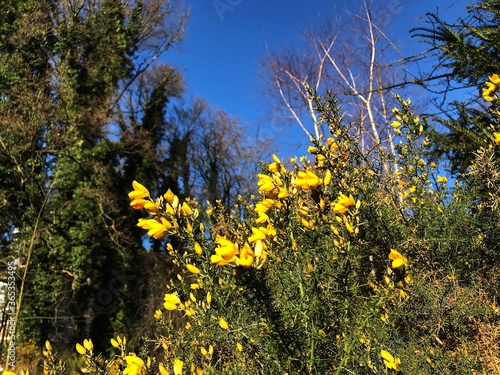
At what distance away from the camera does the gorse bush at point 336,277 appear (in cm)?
119

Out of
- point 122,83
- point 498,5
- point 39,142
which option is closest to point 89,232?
point 39,142

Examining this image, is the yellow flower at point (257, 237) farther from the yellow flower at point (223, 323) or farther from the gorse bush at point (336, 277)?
the yellow flower at point (223, 323)

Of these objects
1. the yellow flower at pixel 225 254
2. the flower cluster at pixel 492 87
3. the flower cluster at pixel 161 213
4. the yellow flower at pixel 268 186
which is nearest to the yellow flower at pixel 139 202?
the flower cluster at pixel 161 213

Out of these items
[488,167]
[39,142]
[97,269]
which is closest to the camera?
[488,167]

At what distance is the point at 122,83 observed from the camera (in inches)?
446

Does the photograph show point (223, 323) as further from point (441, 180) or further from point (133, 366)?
point (441, 180)

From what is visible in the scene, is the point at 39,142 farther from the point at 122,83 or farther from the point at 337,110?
the point at 337,110

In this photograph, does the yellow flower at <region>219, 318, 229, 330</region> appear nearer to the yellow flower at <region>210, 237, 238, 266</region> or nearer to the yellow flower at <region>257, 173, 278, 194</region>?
the yellow flower at <region>210, 237, 238, 266</region>

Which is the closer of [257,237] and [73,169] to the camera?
[257,237]

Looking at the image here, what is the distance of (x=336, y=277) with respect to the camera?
1396 millimetres

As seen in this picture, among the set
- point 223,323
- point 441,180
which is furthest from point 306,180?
point 441,180

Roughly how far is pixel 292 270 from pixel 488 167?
4.65ft

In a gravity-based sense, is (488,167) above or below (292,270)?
above

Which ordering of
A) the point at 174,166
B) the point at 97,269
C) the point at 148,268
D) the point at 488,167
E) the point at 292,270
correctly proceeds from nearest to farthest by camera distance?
the point at 292,270 → the point at 488,167 → the point at 97,269 → the point at 148,268 → the point at 174,166
